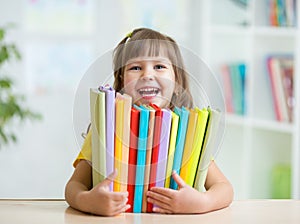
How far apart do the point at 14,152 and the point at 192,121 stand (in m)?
2.93

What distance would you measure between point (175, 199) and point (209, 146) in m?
0.11

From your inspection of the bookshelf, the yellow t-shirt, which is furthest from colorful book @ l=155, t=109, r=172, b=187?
the bookshelf

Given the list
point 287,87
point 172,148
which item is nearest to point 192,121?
point 172,148

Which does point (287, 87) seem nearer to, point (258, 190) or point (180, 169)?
point (258, 190)

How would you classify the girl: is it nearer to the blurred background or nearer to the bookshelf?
the bookshelf

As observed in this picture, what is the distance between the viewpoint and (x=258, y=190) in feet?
12.0

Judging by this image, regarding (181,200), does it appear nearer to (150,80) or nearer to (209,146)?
(209,146)

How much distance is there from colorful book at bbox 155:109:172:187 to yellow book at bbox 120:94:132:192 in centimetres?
5

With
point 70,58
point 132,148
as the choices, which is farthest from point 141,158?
point 70,58

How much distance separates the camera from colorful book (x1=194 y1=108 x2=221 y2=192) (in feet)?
3.67

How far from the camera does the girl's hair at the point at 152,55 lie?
3.72 ft

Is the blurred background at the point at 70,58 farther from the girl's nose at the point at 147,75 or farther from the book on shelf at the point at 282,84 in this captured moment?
the girl's nose at the point at 147,75

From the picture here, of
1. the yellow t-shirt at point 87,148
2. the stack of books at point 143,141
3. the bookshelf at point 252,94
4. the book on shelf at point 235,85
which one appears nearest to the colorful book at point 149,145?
the stack of books at point 143,141

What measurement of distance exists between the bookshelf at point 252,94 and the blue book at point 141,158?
2169mm
